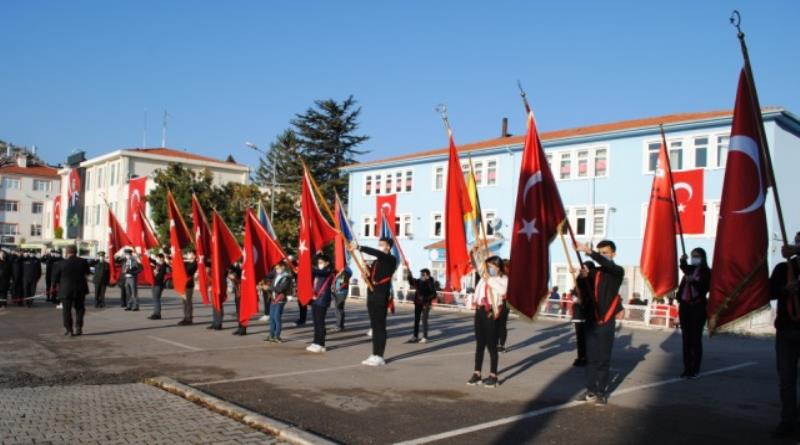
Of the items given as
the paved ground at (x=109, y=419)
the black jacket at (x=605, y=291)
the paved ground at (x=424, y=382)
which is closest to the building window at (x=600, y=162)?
the paved ground at (x=424, y=382)

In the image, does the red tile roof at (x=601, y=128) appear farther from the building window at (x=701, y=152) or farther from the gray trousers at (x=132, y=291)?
the gray trousers at (x=132, y=291)

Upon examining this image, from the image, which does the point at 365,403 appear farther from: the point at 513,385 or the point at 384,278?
the point at 384,278

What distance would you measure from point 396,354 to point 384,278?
7.54ft

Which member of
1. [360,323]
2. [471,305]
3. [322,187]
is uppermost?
[322,187]

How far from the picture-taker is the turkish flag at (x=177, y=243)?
679 inches

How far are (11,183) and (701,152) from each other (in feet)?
301

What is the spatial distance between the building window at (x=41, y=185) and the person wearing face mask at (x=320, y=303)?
9765 cm

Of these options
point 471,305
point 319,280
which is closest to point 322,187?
point 319,280

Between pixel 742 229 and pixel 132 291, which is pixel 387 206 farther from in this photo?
pixel 742 229

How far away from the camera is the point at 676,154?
118 ft

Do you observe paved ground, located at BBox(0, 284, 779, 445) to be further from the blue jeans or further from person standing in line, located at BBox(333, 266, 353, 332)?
person standing in line, located at BBox(333, 266, 353, 332)

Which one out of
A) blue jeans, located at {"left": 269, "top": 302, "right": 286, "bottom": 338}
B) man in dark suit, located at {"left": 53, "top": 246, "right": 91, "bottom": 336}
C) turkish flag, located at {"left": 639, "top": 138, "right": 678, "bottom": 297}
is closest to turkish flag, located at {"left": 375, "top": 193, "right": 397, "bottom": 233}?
blue jeans, located at {"left": 269, "top": 302, "right": 286, "bottom": 338}

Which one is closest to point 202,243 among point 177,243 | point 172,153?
point 177,243

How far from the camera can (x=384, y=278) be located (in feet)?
38.8
